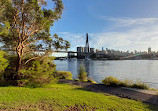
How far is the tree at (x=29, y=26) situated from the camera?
6785mm

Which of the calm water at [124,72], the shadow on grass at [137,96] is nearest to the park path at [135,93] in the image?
the shadow on grass at [137,96]

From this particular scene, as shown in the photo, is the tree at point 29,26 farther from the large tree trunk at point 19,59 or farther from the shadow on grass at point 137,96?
the shadow on grass at point 137,96

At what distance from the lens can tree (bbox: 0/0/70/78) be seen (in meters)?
6.79

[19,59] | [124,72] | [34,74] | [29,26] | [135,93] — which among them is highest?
[29,26]

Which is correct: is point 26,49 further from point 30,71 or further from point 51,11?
point 51,11

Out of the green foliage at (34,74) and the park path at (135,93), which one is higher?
the green foliage at (34,74)

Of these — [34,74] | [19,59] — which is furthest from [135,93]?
[19,59]

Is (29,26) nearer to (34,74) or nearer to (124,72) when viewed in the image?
(34,74)

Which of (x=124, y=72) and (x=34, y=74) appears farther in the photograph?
(x=124, y=72)

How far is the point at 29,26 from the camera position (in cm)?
805

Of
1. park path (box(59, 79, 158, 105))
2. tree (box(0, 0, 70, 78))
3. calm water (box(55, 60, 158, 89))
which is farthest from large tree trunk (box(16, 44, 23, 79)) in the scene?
calm water (box(55, 60, 158, 89))

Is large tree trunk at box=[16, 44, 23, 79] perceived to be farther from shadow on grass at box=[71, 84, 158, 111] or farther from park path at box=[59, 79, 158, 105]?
park path at box=[59, 79, 158, 105]

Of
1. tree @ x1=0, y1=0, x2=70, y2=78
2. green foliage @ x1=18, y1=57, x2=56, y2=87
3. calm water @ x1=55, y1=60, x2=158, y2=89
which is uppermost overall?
tree @ x1=0, y1=0, x2=70, y2=78

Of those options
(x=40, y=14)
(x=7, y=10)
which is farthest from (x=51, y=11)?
(x=7, y=10)
